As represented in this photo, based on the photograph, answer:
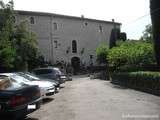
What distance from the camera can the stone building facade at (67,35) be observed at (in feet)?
179

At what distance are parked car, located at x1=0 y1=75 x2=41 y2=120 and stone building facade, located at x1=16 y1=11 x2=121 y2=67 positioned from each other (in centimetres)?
4172

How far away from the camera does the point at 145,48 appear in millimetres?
28750

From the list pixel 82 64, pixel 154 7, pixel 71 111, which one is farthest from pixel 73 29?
pixel 71 111

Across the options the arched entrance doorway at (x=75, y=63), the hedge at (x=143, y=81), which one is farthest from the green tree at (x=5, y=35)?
the arched entrance doorway at (x=75, y=63)

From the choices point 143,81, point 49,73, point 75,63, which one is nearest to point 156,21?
point 143,81

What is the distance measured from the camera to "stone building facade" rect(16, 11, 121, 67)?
54.6m

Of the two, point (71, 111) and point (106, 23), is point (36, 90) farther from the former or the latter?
point (106, 23)

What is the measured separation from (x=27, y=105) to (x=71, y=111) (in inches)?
99.5

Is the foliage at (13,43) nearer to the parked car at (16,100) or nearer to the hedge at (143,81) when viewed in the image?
the hedge at (143,81)

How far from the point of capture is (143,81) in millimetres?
19109

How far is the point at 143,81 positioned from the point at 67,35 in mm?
39898

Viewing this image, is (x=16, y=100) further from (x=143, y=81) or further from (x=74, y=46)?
(x=74, y=46)

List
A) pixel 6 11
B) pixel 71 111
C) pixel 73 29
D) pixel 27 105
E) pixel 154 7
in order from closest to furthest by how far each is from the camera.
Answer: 1. pixel 27 105
2. pixel 71 111
3. pixel 154 7
4. pixel 6 11
5. pixel 73 29

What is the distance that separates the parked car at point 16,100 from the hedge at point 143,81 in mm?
7902
